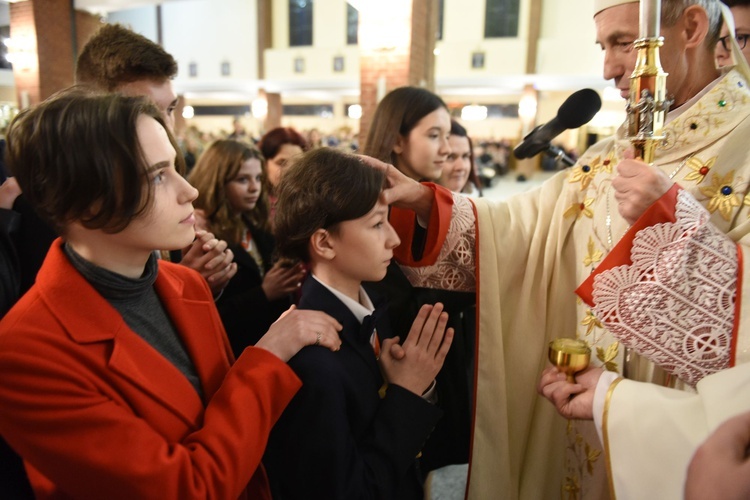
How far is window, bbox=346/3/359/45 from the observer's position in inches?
660

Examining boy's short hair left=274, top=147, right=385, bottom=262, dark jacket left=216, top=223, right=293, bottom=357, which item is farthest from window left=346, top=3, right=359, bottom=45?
boy's short hair left=274, top=147, right=385, bottom=262

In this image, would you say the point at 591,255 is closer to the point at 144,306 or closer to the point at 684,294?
the point at 684,294

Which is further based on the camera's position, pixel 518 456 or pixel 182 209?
pixel 518 456

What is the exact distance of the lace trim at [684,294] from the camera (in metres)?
1.03

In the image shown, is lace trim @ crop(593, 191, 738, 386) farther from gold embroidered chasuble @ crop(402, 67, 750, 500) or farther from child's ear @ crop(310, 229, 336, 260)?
child's ear @ crop(310, 229, 336, 260)

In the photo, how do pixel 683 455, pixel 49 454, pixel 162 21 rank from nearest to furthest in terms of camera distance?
pixel 49 454
pixel 683 455
pixel 162 21

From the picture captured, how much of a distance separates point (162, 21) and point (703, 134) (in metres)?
19.9

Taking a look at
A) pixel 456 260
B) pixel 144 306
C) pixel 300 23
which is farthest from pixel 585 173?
pixel 300 23

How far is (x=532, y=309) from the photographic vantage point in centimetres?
157

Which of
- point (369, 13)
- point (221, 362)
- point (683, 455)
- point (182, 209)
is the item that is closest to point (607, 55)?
point (683, 455)

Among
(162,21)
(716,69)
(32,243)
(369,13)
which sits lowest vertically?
(32,243)

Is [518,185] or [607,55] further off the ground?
[607,55]

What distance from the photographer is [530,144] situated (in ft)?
5.60

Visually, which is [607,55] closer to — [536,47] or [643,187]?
[643,187]
